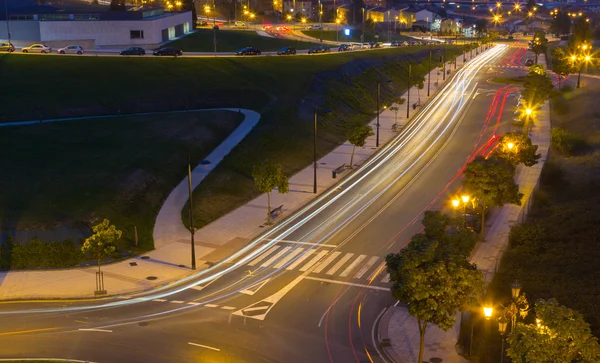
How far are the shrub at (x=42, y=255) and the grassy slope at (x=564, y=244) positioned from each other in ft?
79.0

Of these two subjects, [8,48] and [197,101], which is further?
[8,48]

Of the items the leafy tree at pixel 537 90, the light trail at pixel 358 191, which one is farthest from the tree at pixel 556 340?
the leafy tree at pixel 537 90

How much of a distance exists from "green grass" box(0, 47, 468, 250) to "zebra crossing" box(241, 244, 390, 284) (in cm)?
802

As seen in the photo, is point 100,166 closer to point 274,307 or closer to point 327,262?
point 327,262

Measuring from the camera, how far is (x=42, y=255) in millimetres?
40531

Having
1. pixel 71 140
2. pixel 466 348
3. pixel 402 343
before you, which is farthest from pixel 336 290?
pixel 71 140

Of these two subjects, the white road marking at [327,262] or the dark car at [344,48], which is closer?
the white road marking at [327,262]

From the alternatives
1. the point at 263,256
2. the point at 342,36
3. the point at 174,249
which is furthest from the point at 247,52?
the point at 342,36

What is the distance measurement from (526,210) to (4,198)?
116 feet

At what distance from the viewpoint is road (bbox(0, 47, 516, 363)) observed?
100 ft

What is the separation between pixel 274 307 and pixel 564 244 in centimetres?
1710

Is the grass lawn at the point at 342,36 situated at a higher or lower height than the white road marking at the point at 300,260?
higher

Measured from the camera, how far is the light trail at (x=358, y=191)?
1510 inches

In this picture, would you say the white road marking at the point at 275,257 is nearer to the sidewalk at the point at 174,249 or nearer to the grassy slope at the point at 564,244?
the sidewalk at the point at 174,249
